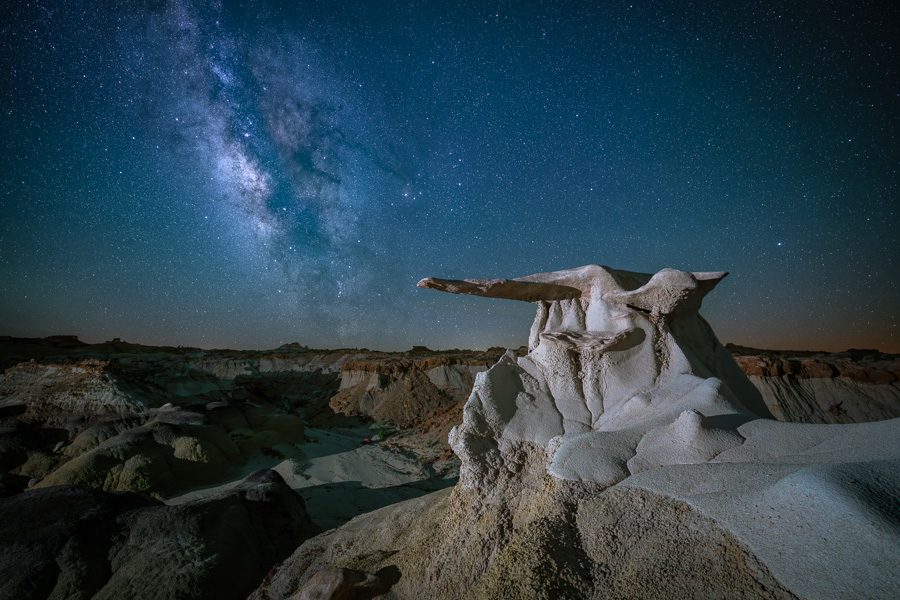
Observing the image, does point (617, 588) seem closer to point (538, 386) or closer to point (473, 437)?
point (473, 437)

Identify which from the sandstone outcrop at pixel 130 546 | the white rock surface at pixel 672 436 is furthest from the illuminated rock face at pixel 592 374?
the sandstone outcrop at pixel 130 546

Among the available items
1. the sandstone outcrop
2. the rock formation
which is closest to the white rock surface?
the rock formation

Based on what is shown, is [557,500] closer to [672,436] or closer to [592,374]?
[672,436]

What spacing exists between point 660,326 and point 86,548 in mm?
6408

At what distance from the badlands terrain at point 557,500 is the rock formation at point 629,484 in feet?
0.04

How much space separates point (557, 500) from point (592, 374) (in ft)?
5.39

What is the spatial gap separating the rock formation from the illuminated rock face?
0.6 inches

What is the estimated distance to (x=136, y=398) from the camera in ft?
41.7

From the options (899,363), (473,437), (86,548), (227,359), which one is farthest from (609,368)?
(227,359)

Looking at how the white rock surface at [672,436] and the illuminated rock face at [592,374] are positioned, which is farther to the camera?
the illuminated rock face at [592,374]

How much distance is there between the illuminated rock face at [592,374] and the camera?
3117 millimetres

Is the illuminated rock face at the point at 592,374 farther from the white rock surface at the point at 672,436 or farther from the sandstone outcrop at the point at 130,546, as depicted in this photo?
the sandstone outcrop at the point at 130,546

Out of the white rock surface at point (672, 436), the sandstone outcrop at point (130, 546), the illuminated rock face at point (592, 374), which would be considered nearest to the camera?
the white rock surface at point (672, 436)

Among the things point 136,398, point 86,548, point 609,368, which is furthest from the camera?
point 136,398
